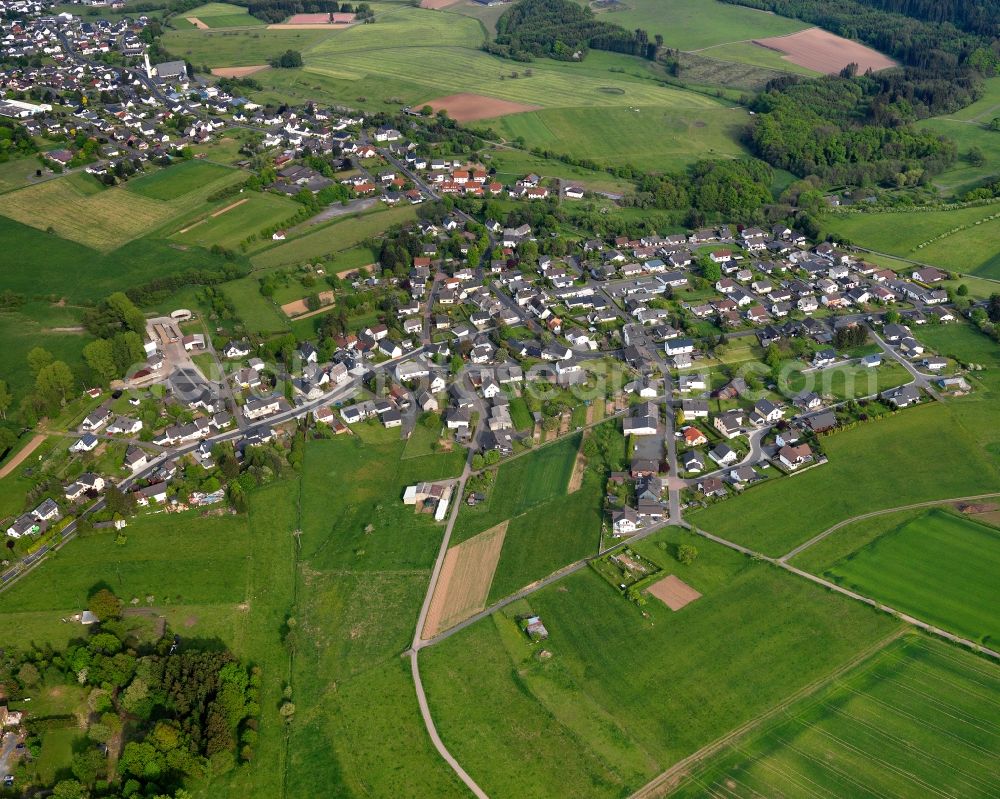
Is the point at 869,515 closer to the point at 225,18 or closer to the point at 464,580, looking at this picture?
the point at 464,580

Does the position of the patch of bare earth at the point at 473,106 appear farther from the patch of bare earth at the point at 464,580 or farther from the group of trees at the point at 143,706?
the group of trees at the point at 143,706

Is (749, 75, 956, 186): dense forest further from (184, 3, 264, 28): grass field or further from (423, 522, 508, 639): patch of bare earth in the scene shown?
(184, 3, 264, 28): grass field

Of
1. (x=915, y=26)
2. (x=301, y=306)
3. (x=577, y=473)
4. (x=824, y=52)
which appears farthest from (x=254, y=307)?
(x=915, y=26)

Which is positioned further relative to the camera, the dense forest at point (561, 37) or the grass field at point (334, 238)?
the dense forest at point (561, 37)

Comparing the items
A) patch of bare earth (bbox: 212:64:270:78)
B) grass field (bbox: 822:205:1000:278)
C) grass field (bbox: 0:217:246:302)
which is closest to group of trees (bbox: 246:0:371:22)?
patch of bare earth (bbox: 212:64:270:78)

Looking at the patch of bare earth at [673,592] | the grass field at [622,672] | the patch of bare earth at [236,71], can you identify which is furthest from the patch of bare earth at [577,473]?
the patch of bare earth at [236,71]
